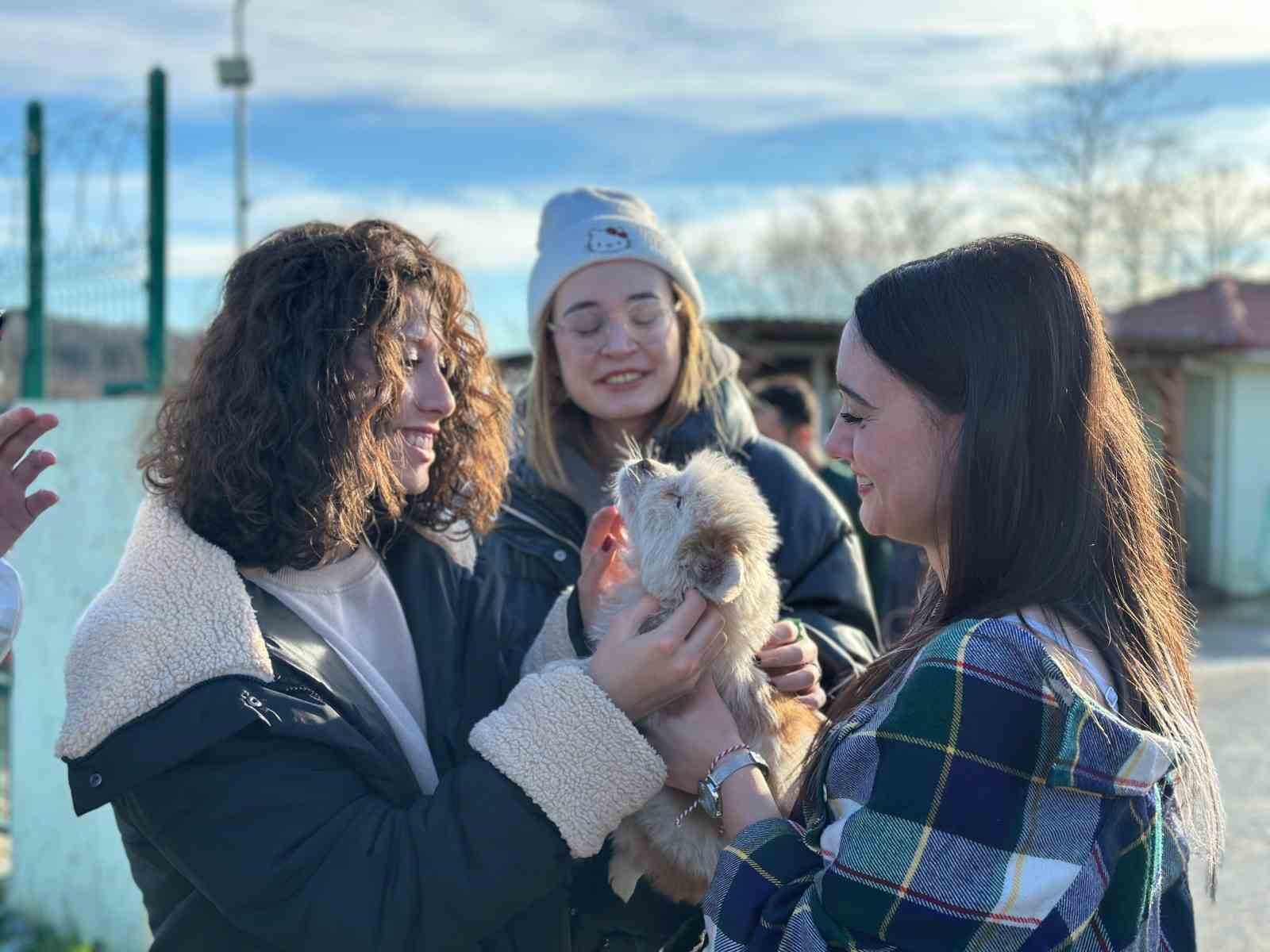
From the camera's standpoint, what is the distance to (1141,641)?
199 cm

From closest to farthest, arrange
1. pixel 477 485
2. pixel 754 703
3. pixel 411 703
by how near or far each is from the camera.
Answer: pixel 411 703
pixel 754 703
pixel 477 485

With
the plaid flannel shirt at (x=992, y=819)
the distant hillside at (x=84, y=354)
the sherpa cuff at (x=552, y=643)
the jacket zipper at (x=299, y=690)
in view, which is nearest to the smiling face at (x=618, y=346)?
the sherpa cuff at (x=552, y=643)

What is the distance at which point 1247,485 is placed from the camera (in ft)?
65.0

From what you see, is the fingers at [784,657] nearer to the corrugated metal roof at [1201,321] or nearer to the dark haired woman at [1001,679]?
the dark haired woman at [1001,679]

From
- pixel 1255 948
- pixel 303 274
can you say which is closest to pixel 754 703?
pixel 303 274

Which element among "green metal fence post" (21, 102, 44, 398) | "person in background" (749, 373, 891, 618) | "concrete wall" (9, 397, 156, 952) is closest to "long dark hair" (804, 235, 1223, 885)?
"concrete wall" (9, 397, 156, 952)

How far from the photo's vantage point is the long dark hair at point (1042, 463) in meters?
1.95

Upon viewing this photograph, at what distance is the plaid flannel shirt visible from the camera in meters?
1.74

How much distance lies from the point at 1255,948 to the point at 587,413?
507cm

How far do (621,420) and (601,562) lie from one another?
847 millimetres

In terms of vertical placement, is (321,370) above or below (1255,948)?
above

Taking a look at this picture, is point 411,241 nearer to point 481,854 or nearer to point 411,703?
point 411,703

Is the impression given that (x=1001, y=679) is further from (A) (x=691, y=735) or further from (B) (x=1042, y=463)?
(A) (x=691, y=735)

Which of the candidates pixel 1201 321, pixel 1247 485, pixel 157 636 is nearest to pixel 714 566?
pixel 157 636
